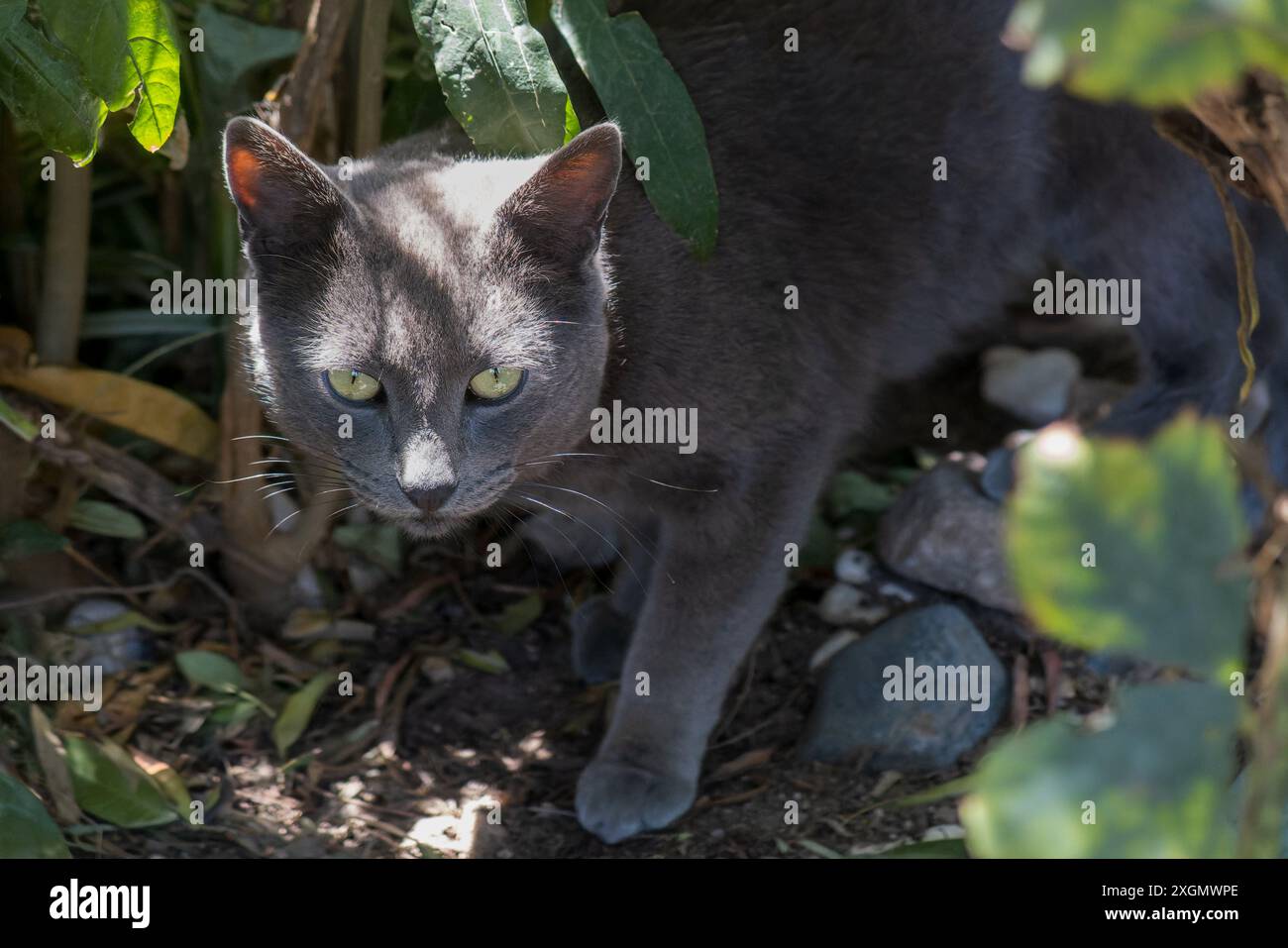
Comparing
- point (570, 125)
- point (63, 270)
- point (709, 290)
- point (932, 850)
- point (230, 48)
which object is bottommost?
point (932, 850)

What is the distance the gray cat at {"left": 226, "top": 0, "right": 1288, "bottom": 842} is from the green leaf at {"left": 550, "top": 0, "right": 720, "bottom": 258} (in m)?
0.09

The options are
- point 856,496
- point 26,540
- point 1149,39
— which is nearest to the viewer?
point 1149,39

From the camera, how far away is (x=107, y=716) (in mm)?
2121

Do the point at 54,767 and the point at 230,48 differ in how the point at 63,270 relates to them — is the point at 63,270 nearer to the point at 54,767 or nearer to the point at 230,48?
the point at 230,48

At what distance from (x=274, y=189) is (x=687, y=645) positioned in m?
0.94

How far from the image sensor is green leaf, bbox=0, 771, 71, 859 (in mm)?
1583

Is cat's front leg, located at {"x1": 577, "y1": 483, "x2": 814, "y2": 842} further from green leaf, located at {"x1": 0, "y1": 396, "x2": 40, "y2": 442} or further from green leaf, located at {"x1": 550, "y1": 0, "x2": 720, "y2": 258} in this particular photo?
green leaf, located at {"x1": 0, "y1": 396, "x2": 40, "y2": 442}

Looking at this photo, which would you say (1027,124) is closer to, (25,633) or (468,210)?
(468,210)

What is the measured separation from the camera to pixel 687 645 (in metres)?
2.06

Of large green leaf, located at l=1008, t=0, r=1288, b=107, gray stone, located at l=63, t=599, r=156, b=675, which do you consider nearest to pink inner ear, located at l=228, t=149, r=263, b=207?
gray stone, located at l=63, t=599, r=156, b=675

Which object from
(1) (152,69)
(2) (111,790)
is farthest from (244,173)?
(2) (111,790)

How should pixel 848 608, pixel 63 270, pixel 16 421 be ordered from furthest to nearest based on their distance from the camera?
pixel 848 608
pixel 63 270
pixel 16 421

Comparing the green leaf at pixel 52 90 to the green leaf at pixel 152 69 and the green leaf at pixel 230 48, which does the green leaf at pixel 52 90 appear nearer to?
the green leaf at pixel 152 69

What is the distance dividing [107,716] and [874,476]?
156cm
